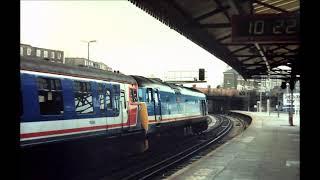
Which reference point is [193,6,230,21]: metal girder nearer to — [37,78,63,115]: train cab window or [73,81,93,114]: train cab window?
[73,81,93,114]: train cab window

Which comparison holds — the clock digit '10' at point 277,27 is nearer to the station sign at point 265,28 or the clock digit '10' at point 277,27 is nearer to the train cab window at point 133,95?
the station sign at point 265,28

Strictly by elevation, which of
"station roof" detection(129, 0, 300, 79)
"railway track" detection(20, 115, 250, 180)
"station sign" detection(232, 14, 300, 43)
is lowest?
"railway track" detection(20, 115, 250, 180)

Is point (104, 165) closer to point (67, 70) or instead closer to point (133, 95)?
point (133, 95)

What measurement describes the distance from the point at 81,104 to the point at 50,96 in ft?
5.05

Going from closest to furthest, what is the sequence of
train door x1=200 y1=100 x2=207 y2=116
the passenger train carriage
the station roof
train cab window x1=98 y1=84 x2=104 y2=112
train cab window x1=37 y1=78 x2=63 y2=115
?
train cab window x1=37 y1=78 x2=63 y2=115, the station roof, train cab window x1=98 y1=84 x2=104 y2=112, the passenger train carriage, train door x1=200 y1=100 x2=207 y2=116

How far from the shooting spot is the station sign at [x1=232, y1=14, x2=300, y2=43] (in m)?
8.01

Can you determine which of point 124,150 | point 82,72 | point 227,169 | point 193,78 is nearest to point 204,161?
point 227,169

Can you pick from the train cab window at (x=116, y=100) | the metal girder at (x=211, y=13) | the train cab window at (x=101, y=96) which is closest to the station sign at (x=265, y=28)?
the metal girder at (x=211, y=13)

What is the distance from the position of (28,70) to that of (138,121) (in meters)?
7.60

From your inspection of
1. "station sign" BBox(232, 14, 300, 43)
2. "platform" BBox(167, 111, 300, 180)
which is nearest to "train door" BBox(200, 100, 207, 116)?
"platform" BBox(167, 111, 300, 180)

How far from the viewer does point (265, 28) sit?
804 cm

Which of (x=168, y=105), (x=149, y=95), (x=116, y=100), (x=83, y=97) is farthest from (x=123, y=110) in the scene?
(x=168, y=105)

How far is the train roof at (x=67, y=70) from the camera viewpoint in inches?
403

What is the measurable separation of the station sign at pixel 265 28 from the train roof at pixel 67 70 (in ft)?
15.1
